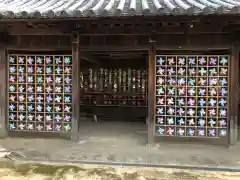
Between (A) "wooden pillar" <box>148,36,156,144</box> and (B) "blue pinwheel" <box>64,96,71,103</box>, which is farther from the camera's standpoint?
(B) "blue pinwheel" <box>64,96,71,103</box>

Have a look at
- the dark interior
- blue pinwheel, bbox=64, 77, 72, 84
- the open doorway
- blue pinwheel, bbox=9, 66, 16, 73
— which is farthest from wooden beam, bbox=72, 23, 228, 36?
the dark interior

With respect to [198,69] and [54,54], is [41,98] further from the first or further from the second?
[198,69]

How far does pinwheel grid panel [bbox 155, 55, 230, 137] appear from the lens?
→ 6113 millimetres

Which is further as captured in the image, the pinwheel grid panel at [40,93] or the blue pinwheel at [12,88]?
the blue pinwheel at [12,88]

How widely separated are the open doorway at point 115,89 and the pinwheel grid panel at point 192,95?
3.60 metres

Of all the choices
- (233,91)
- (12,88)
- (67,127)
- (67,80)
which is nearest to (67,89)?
(67,80)

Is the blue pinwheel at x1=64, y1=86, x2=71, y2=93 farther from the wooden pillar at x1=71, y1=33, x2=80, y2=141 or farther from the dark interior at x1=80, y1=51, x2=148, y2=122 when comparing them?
the dark interior at x1=80, y1=51, x2=148, y2=122

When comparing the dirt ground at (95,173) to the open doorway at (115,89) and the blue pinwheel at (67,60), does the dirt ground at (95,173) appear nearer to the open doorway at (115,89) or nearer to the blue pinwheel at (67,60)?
the blue pinwheel at (67,60)

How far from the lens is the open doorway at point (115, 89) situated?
34.1 feet

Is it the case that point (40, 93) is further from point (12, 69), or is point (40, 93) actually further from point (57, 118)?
point (12, 69)

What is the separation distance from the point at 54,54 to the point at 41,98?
48.2 inches

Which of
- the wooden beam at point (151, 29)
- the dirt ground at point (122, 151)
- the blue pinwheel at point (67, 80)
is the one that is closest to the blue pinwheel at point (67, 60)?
the blue pinwheel at point (67, 80)

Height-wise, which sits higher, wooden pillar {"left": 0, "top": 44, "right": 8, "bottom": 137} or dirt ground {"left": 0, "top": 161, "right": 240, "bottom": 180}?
wooden pillar {"left": 0, "top": 44, "right": 8, "bottom": 137}

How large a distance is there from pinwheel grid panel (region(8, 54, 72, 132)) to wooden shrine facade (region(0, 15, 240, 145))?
28mm
